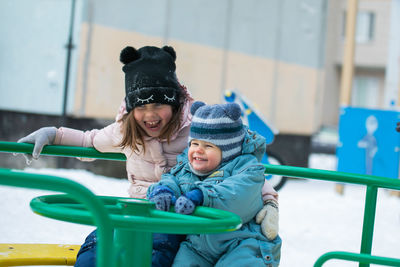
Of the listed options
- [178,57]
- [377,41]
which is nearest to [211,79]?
[178,57]

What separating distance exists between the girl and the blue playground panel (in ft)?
15.7

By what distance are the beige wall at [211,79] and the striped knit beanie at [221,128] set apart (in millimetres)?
5076

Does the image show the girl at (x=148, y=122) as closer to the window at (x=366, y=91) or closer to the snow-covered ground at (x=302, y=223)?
the snow-covered ground at (x=302, y=223)

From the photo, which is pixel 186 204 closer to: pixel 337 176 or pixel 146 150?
pixel 146 150

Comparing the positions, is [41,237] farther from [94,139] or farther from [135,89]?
[135,89]

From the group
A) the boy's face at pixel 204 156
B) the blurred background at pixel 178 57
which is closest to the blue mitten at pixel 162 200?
the boy's face at pixel 204 156

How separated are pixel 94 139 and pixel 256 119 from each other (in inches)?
149

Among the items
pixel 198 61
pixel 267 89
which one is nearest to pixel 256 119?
pixel 198 61

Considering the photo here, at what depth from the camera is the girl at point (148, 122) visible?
2189 millimetres

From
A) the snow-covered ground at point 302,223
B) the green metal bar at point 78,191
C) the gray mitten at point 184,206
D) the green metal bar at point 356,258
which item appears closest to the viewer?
the green metal bar at point 78,191

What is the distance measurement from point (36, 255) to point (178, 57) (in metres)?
5.60

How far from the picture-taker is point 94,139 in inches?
93.8

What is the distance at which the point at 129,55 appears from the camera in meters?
2.22

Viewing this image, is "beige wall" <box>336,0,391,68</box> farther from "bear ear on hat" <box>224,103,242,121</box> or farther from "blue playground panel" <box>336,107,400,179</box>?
"bear ear on hat" <box>224,103,242,121</box>
